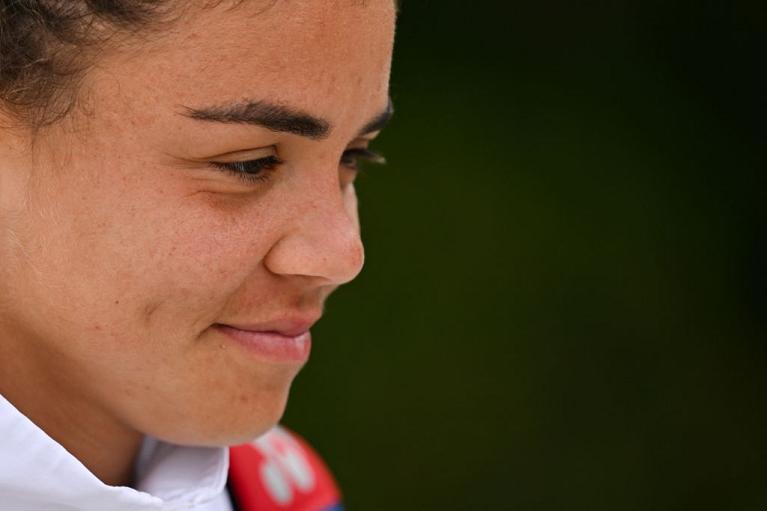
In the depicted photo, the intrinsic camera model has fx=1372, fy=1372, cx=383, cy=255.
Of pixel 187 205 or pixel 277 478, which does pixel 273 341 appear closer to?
pixel 187 205

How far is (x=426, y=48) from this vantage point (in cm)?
378

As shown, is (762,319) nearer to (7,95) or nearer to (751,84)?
(751,84)

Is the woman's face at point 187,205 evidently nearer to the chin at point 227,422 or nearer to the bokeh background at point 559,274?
the chin at point 227,422

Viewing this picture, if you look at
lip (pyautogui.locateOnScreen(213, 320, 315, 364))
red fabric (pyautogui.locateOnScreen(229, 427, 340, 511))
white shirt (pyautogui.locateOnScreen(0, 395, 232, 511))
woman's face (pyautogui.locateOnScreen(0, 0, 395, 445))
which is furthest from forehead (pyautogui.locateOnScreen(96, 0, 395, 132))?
red fabric (pyautogui.locateOnScreen(229, 427, 340, 511))

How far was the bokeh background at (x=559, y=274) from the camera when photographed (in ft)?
12.5

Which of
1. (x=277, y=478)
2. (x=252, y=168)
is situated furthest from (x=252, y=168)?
(x=277, y=478)

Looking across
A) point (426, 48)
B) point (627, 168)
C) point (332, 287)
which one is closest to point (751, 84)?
point (627, 168)

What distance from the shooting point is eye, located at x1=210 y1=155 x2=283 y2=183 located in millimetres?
1420

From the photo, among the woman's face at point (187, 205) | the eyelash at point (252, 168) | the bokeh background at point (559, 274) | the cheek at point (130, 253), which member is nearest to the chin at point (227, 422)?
the woman's face at point (187, 205)

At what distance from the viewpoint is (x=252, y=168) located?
1439 millimetres

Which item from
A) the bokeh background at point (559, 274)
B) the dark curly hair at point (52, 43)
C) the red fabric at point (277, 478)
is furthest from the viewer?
the bokeh background at point (559, 274)

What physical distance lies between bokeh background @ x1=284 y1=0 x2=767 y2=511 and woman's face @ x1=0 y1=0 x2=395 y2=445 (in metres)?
2.24

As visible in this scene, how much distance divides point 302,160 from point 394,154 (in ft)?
7.95

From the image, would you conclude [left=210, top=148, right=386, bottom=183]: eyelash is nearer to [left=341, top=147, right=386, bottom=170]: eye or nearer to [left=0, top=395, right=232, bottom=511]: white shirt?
[left=341, top=147, right=386, bottom=170]: eye
